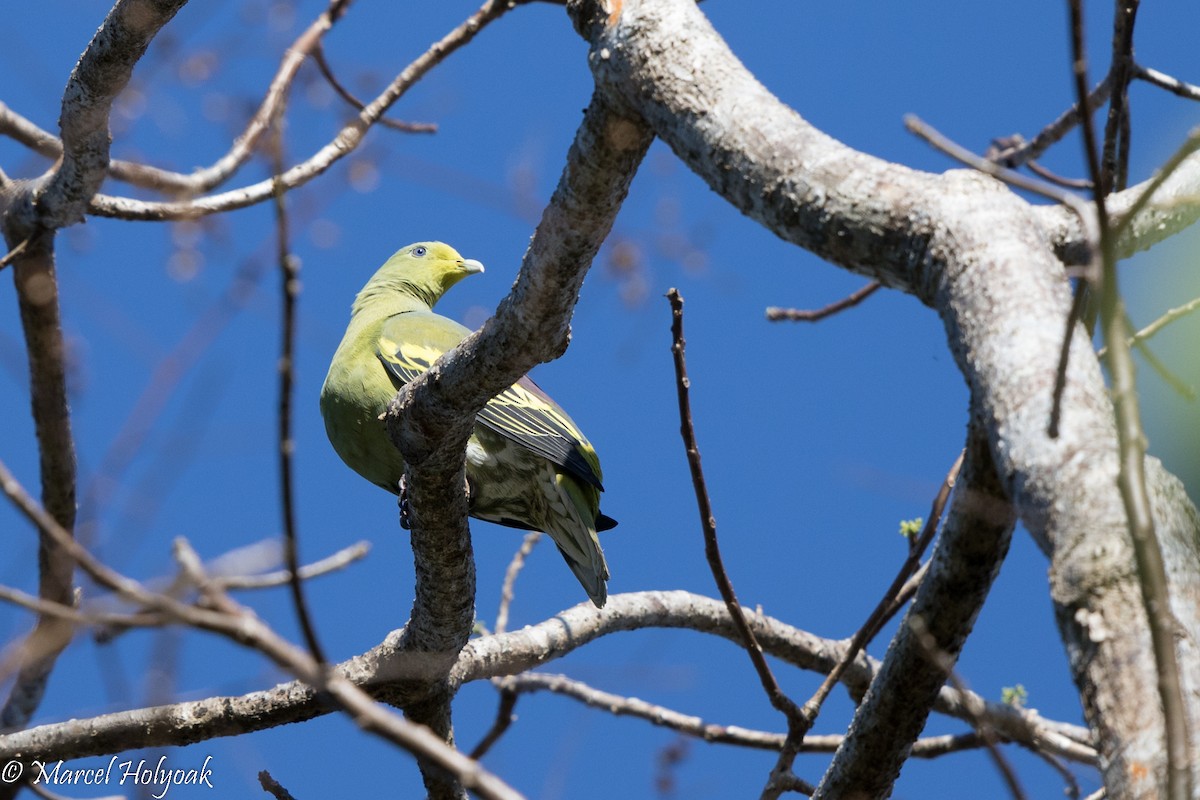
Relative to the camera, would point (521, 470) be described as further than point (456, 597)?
Yes

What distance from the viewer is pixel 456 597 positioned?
3264 mm

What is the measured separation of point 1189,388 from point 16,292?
13.0 feet

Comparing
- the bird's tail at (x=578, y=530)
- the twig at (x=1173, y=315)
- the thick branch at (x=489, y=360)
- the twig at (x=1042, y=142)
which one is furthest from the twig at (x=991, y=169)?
the bird's tail at (x=578, y=530)

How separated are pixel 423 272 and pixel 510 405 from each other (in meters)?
1.78

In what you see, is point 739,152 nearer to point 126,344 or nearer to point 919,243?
point 919,243

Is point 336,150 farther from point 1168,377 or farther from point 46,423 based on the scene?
point 1168,377

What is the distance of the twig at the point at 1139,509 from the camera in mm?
937

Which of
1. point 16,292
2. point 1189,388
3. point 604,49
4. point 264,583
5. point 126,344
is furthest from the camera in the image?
point 16,292

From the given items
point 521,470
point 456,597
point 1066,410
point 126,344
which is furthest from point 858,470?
point 521,470

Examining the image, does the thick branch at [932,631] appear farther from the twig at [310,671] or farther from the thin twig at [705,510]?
the twig at [310,671]

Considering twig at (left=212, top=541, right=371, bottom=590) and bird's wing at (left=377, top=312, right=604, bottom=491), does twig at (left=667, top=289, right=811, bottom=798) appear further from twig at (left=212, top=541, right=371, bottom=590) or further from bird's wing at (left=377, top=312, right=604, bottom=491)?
bird's wing at (left=377, top=312, right=604, bottom=491)

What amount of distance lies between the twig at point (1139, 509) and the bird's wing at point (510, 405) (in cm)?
303

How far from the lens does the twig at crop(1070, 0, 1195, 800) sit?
94 cm

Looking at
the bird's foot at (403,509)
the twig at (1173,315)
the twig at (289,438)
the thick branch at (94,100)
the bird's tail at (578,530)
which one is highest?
the thick branch at (94,100)
